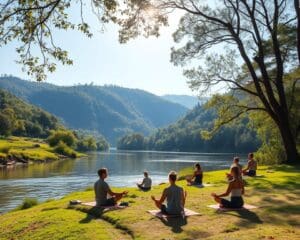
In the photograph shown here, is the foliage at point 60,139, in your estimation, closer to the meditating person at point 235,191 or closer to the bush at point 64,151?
the bush at point 64,151

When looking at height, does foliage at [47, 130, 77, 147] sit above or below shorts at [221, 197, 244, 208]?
above

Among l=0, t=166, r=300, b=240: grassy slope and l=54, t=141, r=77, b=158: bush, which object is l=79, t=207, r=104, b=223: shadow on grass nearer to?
l=0, t=166, r=300, b=240: grassy slope

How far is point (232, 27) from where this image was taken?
42.7m

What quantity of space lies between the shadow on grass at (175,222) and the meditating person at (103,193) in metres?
4.04

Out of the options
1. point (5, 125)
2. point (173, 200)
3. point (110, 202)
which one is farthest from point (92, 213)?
point (5, 125)

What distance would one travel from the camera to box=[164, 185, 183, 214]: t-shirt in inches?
669

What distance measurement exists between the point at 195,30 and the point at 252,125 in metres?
17.4

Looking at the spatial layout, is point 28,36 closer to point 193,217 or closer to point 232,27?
point 193,217

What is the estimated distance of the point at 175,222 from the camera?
16.1 metres

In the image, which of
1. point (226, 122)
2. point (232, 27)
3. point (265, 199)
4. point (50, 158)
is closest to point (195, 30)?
point (232, 27)

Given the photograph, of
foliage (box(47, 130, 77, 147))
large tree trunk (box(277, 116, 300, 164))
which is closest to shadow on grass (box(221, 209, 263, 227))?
large tree trunk (box(277, 116, 300, 164))

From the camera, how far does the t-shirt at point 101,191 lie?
19734 millimetres

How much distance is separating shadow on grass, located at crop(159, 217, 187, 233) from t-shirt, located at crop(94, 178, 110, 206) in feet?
13.3

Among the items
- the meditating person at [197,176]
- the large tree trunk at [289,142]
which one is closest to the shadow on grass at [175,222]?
the meditating person at [197,176]
